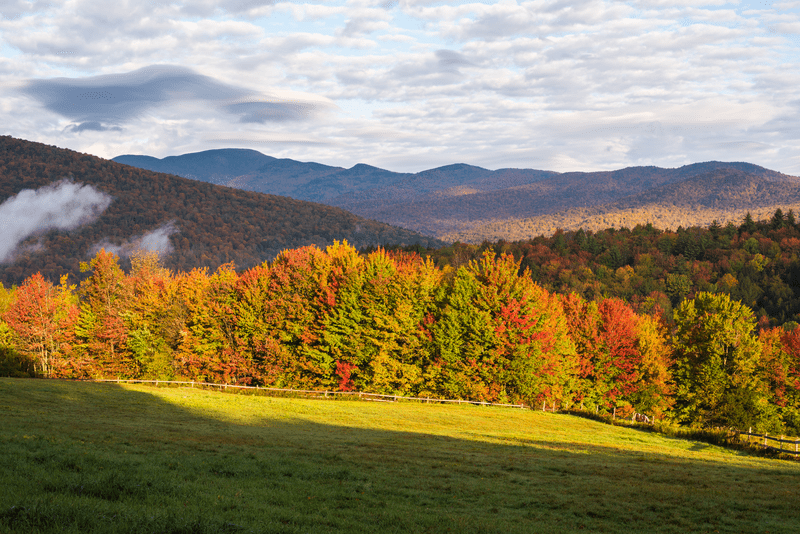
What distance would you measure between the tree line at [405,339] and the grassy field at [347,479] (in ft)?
77.3

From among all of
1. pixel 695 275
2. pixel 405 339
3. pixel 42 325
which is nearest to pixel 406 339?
pixel 405 339

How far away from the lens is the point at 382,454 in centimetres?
2089

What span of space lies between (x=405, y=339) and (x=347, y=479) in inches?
1590

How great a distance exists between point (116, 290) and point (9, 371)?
1698 centimetres

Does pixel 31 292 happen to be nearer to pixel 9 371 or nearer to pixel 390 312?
pixel 9 371

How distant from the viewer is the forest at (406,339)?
53.4 meters

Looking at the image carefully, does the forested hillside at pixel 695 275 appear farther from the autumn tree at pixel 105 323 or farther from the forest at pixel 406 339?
the autumn tree at pixel 105 323

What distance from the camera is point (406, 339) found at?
56031 millimetres

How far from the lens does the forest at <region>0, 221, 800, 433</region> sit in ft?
175

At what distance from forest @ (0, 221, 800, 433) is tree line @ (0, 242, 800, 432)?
7.2 inches

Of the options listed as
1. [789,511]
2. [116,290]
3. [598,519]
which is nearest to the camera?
[598,519]

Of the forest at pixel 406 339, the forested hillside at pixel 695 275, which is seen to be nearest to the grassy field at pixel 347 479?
the forest at pixel 406 339

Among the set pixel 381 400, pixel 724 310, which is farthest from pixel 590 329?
pixel 381 400

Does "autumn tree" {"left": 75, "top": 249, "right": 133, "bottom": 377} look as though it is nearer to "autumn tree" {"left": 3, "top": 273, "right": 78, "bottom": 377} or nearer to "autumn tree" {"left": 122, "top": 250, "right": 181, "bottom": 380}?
"autumn tree" {"left": 122, "top": 250, "right": 181, "bottom": 380}
